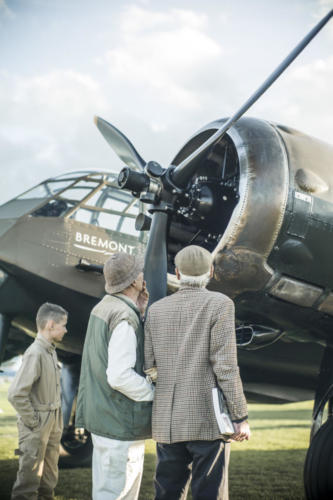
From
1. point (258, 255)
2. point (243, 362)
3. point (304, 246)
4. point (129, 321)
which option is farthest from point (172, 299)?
point (243, 362)

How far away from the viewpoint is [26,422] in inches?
140

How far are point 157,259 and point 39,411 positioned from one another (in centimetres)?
150

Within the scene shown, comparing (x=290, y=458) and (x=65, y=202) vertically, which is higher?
(x=65, y=202)

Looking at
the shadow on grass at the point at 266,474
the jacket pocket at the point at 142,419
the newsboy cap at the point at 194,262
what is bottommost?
the shadow on grass at the point at 266,474

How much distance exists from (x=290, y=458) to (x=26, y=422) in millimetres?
5772

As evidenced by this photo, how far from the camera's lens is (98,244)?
20.2 ft

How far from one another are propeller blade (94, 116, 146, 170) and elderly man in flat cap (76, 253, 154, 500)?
2494mm

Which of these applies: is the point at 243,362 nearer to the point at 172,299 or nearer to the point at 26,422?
the point at 26,422

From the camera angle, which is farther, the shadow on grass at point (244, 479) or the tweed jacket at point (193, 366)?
the shadow on grass at point (244, 479)

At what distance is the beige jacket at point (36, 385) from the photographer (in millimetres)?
3545

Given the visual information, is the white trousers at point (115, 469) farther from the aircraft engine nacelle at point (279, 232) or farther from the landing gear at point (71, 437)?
the landing gear at point (71, 437)

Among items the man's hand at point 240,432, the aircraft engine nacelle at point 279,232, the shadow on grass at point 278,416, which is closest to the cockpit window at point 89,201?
the aircraft engine nacelle at point 279,232

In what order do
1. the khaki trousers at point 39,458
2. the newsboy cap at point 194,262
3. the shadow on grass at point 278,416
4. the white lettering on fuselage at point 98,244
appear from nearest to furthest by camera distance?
the newsboy cap at point 194,262
the khaki trousers at point 39,458
the white lettering on fuselage at point 98,244
the shadow on grass at point 278,416

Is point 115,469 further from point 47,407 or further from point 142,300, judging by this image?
point 47,407
